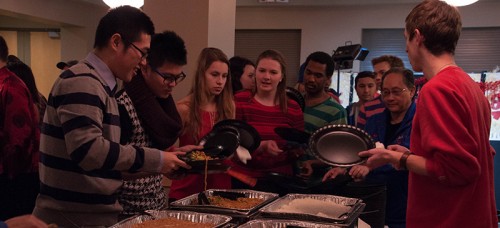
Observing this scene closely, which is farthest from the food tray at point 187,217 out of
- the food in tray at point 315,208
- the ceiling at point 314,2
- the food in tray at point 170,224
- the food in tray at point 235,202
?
the ceiling at point 314,2

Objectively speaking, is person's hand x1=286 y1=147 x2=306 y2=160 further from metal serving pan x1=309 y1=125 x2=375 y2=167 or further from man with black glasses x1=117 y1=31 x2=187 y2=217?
man with black glasses x1=117 y1=31 x2=187 y2=217

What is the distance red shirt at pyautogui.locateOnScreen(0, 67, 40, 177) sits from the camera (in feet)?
7.86

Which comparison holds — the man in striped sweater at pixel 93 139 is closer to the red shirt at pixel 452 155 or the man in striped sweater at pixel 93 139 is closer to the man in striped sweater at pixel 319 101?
the red shirt at pixel 452 155

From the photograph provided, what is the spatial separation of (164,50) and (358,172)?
874mm

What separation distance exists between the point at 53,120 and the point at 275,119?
1215mm

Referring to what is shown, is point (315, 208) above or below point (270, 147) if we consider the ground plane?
below

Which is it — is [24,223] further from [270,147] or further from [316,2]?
[316,2]

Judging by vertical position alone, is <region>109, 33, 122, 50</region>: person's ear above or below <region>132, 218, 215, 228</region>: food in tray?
above

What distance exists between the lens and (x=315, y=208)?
5.53 feet

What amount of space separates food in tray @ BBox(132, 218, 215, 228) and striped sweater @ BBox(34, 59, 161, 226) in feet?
0.33

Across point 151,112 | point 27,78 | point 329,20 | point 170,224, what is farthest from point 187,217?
point 329,20

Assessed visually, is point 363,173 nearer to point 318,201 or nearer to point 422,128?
point 318,201

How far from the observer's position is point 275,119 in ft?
7.56

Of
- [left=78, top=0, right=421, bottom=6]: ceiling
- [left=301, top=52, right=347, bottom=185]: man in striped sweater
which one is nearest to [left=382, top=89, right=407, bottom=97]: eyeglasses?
[left=301, top=52, right=347, bottom=185]: man in striped sweater
